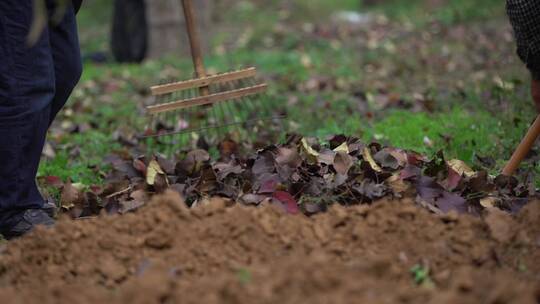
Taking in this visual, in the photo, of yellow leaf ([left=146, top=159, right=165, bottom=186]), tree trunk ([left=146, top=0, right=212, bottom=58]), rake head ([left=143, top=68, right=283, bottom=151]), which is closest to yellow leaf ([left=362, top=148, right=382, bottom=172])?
rake head ([left=143, top=68, right=283, bottom=151])

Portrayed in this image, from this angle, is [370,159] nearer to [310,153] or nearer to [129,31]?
[310,153]

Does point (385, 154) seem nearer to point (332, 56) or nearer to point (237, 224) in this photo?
point (237, 224)

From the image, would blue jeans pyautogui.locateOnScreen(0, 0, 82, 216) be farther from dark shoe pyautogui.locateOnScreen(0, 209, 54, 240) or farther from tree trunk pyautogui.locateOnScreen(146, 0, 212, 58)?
tree trunk pyautogui.locateOnScreen(146, 0, 212, 58)

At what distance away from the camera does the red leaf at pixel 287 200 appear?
2.68 metres

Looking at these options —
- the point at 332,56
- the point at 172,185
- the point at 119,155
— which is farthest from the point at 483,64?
the point at 172,185

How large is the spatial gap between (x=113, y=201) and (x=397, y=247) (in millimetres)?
1288

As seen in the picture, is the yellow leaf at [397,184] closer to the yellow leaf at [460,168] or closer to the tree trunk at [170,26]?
the yellow leaf at [460,168]

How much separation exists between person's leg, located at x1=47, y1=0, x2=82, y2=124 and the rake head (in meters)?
0.51

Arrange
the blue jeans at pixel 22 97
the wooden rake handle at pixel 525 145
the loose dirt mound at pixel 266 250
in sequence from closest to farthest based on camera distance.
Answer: the loose dirt mound at pixel 266 250 → the blue jeans at pixel 22 97 → the wooden rake handle at pixel 525 145

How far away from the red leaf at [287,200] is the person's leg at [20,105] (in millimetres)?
940

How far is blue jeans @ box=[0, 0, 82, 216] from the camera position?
8.70 ft

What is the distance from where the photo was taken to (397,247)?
2.21 meters

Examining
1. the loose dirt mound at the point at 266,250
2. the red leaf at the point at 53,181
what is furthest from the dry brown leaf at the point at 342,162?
the red leaf at the point at 53,181

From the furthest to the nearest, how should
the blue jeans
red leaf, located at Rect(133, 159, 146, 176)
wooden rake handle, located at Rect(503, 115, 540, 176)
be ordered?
red leaf, located at Rect(133, 159, 146, 176)
wooden rake handle, located at Rect(503, 115, 540, 176)
the blue jeans
